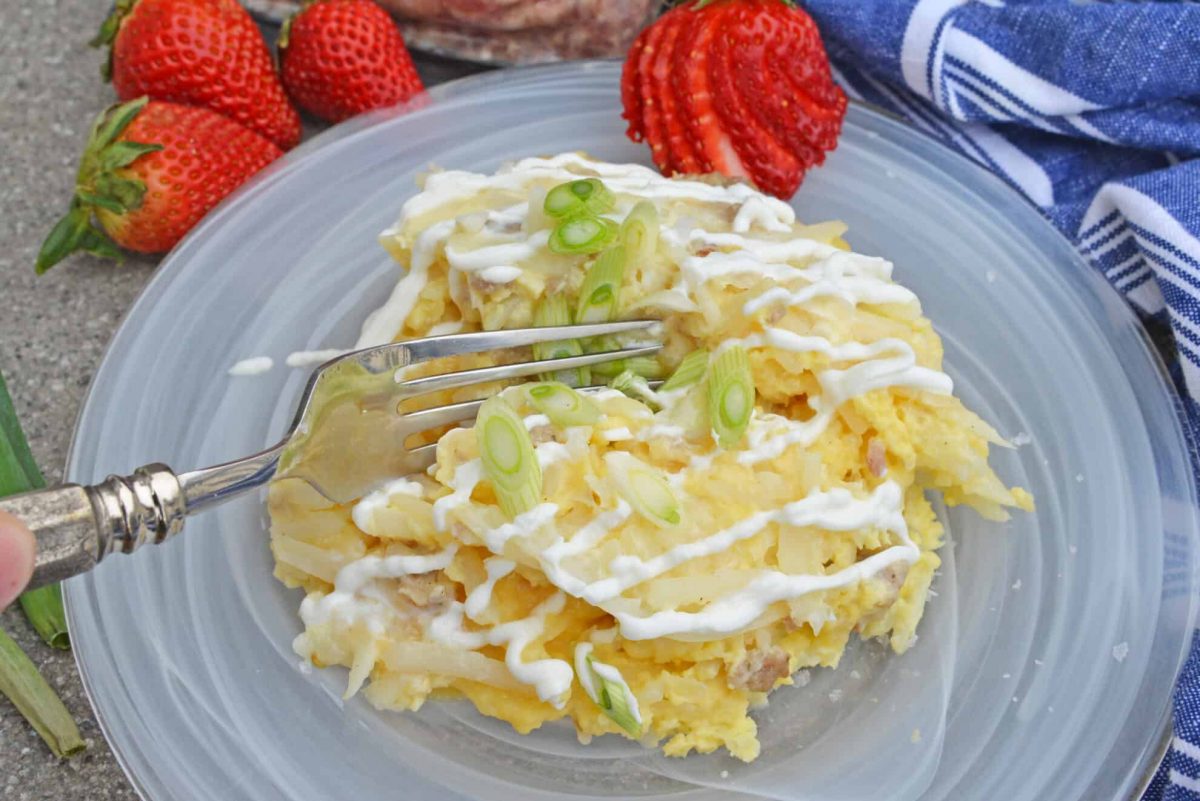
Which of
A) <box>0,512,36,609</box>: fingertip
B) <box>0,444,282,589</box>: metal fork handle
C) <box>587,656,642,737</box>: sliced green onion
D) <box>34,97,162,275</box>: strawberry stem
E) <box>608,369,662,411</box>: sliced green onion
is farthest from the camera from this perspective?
<box>34,97,162,275</box>: strawberry stem

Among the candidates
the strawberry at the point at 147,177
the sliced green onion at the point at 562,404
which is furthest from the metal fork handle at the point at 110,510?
the strawberry at the point at 147,177

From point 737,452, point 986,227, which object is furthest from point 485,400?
point 986,227

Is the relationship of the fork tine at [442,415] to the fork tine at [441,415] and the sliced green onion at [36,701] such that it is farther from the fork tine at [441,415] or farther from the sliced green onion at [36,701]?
the sliced green onion at [36,701]

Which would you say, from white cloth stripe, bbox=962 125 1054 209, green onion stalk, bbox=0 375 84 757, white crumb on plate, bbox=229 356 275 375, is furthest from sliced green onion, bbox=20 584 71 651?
white cloth stripe, bbox=962 125 1054 209

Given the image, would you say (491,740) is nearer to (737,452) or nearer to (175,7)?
Answer: (737,452)

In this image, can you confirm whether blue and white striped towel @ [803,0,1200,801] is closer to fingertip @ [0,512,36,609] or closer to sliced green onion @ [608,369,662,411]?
sliced green onion @ [608,369,662,411]

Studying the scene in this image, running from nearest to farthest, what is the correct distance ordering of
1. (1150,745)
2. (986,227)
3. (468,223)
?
(1150,745)
(468,223)
(986,227)

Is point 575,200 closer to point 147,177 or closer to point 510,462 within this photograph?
point 510,462

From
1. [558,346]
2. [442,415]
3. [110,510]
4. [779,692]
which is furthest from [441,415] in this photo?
[779,692]
